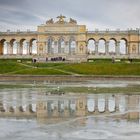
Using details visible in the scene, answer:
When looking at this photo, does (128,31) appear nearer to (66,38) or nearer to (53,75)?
(66,38)

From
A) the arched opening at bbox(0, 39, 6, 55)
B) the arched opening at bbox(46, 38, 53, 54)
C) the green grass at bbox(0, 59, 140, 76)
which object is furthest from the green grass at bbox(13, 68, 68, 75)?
the arched opening at bbox(0, 39, 6, 55)

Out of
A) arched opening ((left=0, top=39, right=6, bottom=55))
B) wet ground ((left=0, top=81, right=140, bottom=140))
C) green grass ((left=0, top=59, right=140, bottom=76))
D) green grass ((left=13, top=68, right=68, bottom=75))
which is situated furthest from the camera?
arched opening ((left=0, top=39, right=6, bottom=55))

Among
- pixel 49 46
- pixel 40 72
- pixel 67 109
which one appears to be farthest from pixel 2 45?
pixel 67 109

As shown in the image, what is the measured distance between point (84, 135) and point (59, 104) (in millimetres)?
11381

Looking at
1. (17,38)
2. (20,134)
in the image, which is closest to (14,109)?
(20,134)

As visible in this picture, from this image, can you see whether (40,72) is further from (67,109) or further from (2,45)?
(67,109)

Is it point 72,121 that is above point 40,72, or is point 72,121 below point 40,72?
below

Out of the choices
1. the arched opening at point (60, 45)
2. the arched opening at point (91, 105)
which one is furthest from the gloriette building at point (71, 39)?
the arched opening at point (91, 105)

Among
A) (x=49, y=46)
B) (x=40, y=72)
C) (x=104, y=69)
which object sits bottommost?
(x=40, y=72)

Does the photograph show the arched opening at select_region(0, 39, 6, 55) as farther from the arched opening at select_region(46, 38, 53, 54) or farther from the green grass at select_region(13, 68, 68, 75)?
the green grass at select_region(13, 68, 68, 75)

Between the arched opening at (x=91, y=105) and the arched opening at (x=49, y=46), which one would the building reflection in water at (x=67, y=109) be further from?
the arched opening at (x=49, y=46)

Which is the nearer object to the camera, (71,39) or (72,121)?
(72,121)

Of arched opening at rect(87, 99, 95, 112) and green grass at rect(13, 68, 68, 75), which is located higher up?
green grass at rect(13, 68, 68, 75)

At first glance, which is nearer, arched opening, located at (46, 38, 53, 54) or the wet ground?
the wet ground
